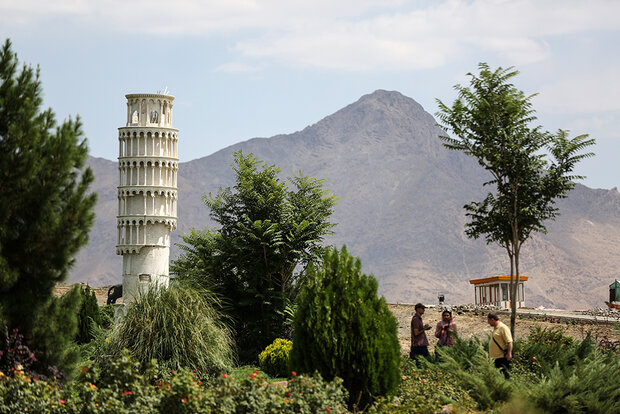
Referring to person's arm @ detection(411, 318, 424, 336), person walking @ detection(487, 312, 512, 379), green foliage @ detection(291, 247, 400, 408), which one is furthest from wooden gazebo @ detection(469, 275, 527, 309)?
green foliage @ detection(291, 247, 400, 408)

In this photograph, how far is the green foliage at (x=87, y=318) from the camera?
99.9 ft

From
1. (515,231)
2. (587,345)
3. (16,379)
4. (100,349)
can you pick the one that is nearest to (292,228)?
(515,231)

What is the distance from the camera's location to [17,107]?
15484mm

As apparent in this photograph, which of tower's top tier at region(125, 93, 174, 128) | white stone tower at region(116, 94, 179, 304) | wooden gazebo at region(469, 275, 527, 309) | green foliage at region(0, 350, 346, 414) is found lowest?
green foliage at region(0, 350, 346, 414)

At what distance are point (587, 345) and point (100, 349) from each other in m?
12.2

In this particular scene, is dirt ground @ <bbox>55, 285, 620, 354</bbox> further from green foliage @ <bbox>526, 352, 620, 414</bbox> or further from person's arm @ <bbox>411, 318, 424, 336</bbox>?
green foliage @ <bbox>526, 352, 620, 414</bbox>

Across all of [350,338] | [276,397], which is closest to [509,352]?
[350,338]

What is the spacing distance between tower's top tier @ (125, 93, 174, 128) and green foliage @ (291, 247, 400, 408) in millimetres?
18990

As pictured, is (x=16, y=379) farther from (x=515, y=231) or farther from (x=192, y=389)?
(x=515, y=231)

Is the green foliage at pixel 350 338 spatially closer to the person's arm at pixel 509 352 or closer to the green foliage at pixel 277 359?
the person's arm at pixel 509 352

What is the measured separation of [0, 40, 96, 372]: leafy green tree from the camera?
14766 millimetres

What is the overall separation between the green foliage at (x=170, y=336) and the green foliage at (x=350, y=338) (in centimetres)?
606

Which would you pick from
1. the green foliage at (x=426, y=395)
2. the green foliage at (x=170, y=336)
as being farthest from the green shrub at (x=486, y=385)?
the green foliage at (x=170, y=336)

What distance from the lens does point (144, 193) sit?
31.7 metres
